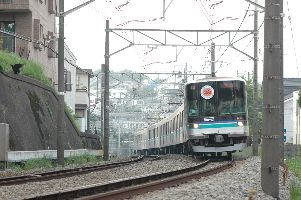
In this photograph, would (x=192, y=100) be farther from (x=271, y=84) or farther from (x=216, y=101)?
(x=271, y=84)

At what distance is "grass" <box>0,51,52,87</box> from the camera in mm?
30562

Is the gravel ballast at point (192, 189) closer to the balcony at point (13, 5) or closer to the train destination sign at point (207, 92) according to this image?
the train destination sign at point (207, 92)

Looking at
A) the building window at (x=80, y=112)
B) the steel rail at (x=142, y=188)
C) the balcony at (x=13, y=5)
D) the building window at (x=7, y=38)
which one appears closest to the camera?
the steel rail at (x=142, y=188)

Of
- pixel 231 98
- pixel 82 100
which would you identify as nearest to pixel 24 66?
pixel 231 98

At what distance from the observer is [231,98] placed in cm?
2656

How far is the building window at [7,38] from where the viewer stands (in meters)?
36.8

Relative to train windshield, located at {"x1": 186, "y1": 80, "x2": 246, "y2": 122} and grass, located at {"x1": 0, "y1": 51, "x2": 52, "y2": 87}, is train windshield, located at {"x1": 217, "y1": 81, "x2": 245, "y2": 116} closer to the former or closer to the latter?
train windshield, located at {"x1": 186, "y1": 80, "x2": 246, "y2": 122}

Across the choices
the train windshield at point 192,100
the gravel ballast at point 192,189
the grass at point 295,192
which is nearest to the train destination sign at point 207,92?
the train windshield at point 192,100

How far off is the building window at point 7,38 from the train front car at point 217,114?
13.6 meters

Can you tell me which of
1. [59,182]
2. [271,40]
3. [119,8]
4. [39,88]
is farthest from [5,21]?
[271,40]

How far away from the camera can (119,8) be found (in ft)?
107

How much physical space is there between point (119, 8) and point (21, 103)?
21.8 feet

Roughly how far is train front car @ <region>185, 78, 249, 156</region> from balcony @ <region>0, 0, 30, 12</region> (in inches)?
480

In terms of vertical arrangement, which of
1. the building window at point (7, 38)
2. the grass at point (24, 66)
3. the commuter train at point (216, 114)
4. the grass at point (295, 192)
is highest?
the building window at point (7, 38)
